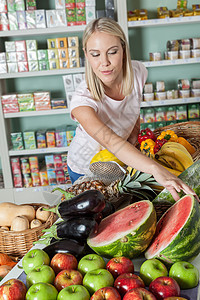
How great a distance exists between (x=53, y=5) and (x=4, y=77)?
36.6 inches

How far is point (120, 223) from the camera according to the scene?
3.45ft

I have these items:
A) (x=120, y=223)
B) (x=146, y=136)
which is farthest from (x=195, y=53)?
(x=120, y=223)

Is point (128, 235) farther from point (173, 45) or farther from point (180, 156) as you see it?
point (173, 45)

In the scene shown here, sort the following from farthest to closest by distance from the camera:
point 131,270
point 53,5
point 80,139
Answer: point 53,5 → point 80,139 → point 131,270

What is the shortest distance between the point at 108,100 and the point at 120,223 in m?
0.83

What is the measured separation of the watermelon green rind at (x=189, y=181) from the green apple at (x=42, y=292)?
1.66 ft

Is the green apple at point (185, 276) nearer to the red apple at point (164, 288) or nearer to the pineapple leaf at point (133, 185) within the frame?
the red apple at point (164, 288)

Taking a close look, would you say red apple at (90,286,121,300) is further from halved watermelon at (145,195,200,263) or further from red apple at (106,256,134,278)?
halved watermelon at (145,195,200,263)

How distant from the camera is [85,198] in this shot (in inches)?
40.7

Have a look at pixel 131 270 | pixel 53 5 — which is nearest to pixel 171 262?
pixel 131 270

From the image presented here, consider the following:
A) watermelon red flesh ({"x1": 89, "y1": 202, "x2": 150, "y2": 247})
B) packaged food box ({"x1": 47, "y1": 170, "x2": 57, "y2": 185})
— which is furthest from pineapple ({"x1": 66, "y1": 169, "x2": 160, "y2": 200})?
packaged food box ({"x1": 47, "y1": 170, "x2": 57, "y2": 185})

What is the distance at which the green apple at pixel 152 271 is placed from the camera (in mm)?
880

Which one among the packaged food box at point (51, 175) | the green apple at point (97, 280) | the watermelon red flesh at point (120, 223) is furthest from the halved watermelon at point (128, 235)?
the packaged food box at point (51, 175)

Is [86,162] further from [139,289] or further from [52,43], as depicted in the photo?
[52,43]
